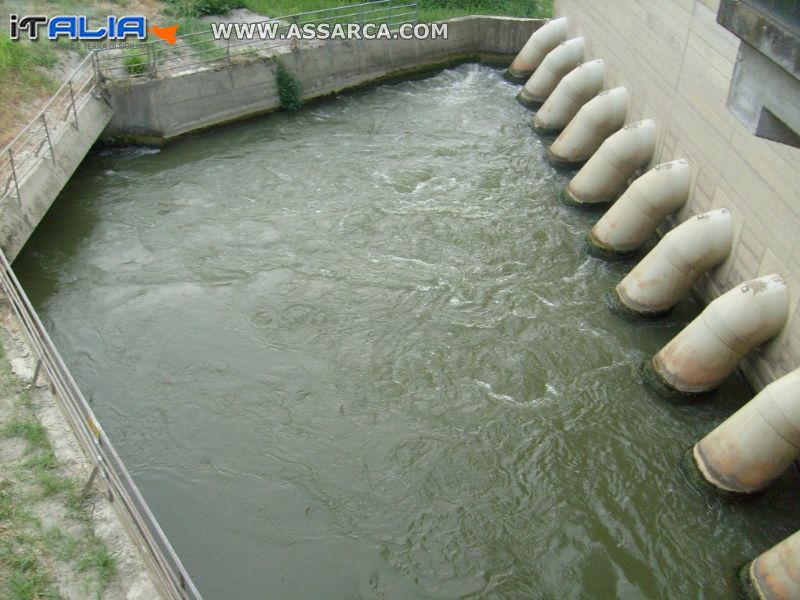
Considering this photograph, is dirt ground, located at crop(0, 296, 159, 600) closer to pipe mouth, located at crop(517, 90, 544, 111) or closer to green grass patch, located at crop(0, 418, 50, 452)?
green grass patch, located at crop(0, 418, 50, 452)

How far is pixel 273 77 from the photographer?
19500mm

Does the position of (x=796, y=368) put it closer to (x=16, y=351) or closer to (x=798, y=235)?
(x=798, y=235)

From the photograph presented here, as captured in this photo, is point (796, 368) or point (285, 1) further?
point (285, 1)

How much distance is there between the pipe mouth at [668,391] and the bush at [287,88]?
11762 mm

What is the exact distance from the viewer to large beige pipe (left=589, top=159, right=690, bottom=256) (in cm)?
1395

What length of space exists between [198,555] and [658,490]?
5.90 metres

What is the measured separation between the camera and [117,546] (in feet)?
24.0

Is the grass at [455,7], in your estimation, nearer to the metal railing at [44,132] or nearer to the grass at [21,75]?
the grass at [21,75]

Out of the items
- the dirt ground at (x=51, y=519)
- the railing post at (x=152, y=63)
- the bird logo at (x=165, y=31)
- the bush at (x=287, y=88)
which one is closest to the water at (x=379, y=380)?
the railing post at (x=152, y=63)

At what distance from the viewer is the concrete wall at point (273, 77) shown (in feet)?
58.1

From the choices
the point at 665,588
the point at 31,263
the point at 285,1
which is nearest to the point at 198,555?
the point at 665,588

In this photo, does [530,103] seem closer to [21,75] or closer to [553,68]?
[553,68]

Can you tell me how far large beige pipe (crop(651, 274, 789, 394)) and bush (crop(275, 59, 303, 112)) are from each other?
1196 centimetres

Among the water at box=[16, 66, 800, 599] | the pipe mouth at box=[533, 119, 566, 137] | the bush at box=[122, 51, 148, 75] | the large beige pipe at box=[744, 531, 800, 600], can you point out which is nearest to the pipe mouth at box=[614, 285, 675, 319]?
the water at box=[16, 66, 800, 599]
